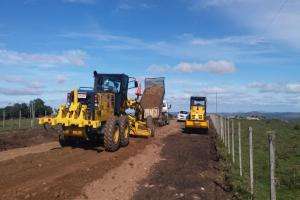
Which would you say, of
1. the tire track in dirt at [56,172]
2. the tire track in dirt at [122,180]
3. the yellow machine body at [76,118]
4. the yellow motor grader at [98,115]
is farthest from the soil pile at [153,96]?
the tire track in dirt at [122,180]

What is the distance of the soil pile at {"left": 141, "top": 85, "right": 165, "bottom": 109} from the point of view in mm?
41062

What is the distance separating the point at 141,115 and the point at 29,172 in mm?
14529

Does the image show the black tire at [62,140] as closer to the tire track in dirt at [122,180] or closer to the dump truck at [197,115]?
the tire track in dirt at [122,180]

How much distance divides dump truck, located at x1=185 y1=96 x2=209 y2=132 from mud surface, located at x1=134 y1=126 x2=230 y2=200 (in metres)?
17.1

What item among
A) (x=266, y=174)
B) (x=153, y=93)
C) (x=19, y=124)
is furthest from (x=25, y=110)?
(x=266, y=174)

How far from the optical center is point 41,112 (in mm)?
76500

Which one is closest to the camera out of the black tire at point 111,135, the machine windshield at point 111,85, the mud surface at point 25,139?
the black tire at point 111,135

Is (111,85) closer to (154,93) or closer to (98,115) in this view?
(98,115)

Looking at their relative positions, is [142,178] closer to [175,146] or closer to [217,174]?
[217,174]

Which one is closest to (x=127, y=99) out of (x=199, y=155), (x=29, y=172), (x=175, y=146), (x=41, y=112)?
(x=175, y=146)

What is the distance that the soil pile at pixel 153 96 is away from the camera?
135ft

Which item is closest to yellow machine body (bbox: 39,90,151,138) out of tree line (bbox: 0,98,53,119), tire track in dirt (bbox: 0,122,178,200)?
tire track in dirt (bbox: 0,122,178,200)

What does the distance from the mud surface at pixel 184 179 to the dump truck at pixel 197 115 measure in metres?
17.1

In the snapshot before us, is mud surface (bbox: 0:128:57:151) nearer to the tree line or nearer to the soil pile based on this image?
the soil pile
